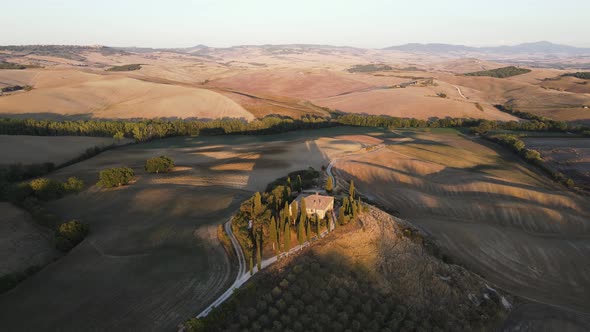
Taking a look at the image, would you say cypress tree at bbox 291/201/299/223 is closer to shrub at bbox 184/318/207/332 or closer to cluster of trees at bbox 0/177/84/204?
shrub at bbox 184/318/207/332

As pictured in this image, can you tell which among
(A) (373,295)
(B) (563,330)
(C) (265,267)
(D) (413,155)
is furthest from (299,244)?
(D) (413,155)

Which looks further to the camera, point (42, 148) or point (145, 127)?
point (145, 127)

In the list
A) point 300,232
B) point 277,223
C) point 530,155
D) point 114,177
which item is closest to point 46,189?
point 114,177

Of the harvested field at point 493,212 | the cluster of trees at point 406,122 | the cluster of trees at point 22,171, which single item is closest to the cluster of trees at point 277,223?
the harvested field at point 493,212

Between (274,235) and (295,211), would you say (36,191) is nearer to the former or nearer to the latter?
(274,235)


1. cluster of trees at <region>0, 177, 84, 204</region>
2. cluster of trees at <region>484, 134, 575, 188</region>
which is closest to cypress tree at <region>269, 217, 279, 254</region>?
cluster of trees at <region>0, 177, 84, 204</region>

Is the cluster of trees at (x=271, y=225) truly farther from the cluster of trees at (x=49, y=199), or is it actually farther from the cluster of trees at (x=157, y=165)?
the cluster of trees at (x=157, y=165)
